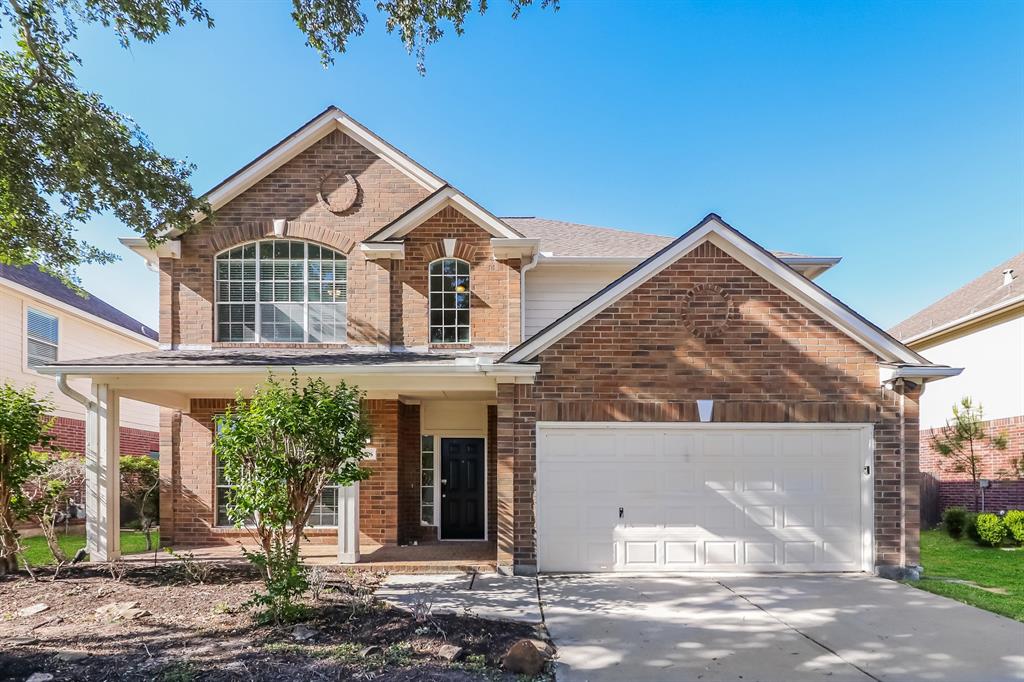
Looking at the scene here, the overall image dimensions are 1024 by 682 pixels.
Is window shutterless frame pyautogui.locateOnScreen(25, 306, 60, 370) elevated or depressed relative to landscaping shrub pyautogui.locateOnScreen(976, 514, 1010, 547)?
elevated

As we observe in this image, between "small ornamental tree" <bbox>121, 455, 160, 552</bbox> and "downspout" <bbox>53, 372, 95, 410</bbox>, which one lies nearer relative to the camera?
"downspout" <bbox>53, 372, 95, 410</bbox>

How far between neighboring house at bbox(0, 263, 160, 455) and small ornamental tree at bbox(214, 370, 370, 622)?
885 centimetres

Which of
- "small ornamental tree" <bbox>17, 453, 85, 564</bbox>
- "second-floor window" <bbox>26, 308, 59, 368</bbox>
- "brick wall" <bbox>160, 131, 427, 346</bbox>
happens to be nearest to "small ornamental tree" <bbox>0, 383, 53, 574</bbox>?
"small ornamental tree" <bbox>17, 453, 85, 564</bbox>

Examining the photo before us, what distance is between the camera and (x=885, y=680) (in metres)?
5.29

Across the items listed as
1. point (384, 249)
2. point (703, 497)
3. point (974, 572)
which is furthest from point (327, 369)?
point (974, 572)

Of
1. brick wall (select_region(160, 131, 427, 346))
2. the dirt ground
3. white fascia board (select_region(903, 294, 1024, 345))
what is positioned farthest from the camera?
white fascia board (select_region(903, 294, 1024, 345))

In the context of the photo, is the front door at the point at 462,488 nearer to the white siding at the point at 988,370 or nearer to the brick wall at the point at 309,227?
the brick wall at the point at 309,227

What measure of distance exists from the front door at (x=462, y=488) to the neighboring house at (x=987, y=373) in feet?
40.4

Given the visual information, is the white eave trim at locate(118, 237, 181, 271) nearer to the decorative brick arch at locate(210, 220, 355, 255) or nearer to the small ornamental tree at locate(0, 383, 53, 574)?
the decorative brick arch at locate(210, 220, 355, 255)

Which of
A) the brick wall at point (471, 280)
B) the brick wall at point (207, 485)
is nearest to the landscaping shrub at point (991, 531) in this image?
the brick wall at point (471, 280)

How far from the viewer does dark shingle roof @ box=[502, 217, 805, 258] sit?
12.8 metres

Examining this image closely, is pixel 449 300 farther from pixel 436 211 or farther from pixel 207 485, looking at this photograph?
pixel 207 485

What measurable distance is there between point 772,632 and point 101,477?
32.8ft

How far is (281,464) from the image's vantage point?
6488 mm
